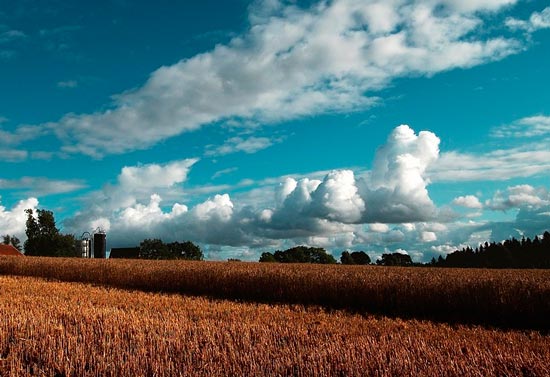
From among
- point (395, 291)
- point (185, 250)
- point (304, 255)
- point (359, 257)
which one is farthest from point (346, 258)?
point (395, 291)

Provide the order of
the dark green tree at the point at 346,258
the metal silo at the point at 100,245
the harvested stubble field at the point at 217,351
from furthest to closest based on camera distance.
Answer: the dark green tree at the point at 346,258
the metal silo at the point at 100,245
the harvested stubble field at the point at 217,351

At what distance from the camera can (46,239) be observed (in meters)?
80.3

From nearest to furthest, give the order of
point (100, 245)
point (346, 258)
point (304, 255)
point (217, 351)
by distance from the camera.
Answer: point (217, 351), point (100, 245), point (346, 258), point (304, 255)

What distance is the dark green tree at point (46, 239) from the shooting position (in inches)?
3137

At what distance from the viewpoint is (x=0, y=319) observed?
10797 millimetres

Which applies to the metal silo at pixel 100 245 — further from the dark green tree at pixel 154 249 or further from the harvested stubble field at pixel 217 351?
the harvested stubble field at pixel 217 351

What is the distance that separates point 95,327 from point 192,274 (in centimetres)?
1407

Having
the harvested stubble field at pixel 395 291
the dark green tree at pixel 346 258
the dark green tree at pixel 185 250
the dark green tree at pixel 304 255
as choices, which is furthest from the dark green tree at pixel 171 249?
the harvested stubble field at pixel 395 291

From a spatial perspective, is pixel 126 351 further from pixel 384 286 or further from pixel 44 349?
pixel 384 286

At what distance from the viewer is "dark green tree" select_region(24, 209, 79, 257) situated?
261ft

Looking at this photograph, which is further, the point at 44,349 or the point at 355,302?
the point at 355,302

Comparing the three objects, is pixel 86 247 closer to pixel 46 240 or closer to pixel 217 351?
pixel 46 240

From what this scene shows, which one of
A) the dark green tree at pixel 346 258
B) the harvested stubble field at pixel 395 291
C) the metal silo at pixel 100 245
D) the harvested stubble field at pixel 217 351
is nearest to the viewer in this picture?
the harvested stubble field at pixel 217 351

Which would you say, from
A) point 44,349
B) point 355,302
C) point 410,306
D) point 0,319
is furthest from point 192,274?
point 44,349
